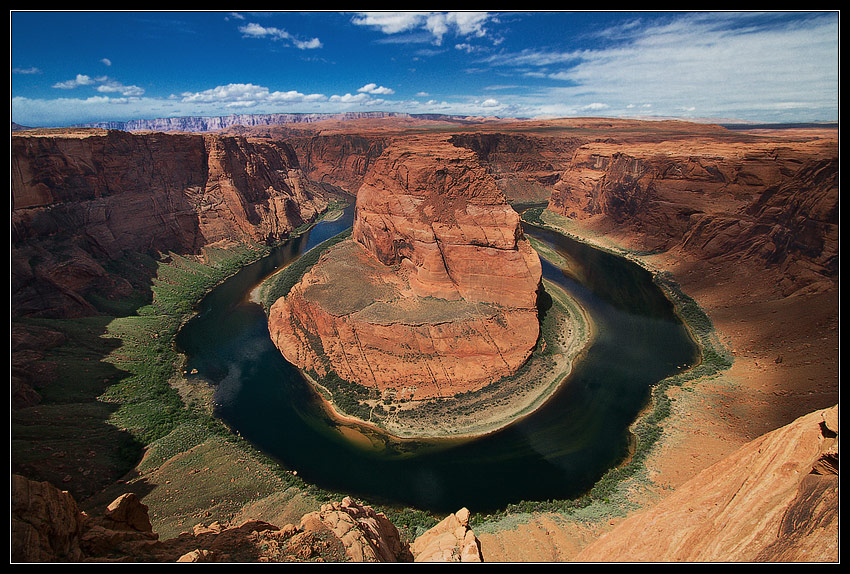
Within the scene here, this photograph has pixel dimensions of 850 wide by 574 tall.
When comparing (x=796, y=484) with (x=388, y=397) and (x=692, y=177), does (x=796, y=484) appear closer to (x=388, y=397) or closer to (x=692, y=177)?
(x=388, y=397)

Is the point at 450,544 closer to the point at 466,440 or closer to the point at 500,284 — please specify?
the point at 466,440

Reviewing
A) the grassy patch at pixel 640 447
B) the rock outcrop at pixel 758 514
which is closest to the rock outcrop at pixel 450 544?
the rock outcrop at pixel 758 514

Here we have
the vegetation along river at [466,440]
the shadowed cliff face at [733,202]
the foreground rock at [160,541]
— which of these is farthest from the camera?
the shadowed cliff face at [733,202]

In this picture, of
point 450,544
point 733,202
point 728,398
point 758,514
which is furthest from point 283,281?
point 733,202

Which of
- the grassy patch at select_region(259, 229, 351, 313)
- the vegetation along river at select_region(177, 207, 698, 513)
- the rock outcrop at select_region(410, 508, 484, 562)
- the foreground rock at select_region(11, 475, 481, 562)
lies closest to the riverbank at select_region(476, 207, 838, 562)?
the vegetation along river at select_region(177, 207, 698, 513)

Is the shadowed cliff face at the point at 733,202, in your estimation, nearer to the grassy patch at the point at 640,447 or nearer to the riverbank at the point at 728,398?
the riverbank at the point at 728,398

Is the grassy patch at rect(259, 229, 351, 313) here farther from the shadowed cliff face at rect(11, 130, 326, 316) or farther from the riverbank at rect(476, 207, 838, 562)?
the riverbank at rect(476, 207, 838, 562)

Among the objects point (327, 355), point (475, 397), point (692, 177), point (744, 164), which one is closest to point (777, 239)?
point (744, 164)
